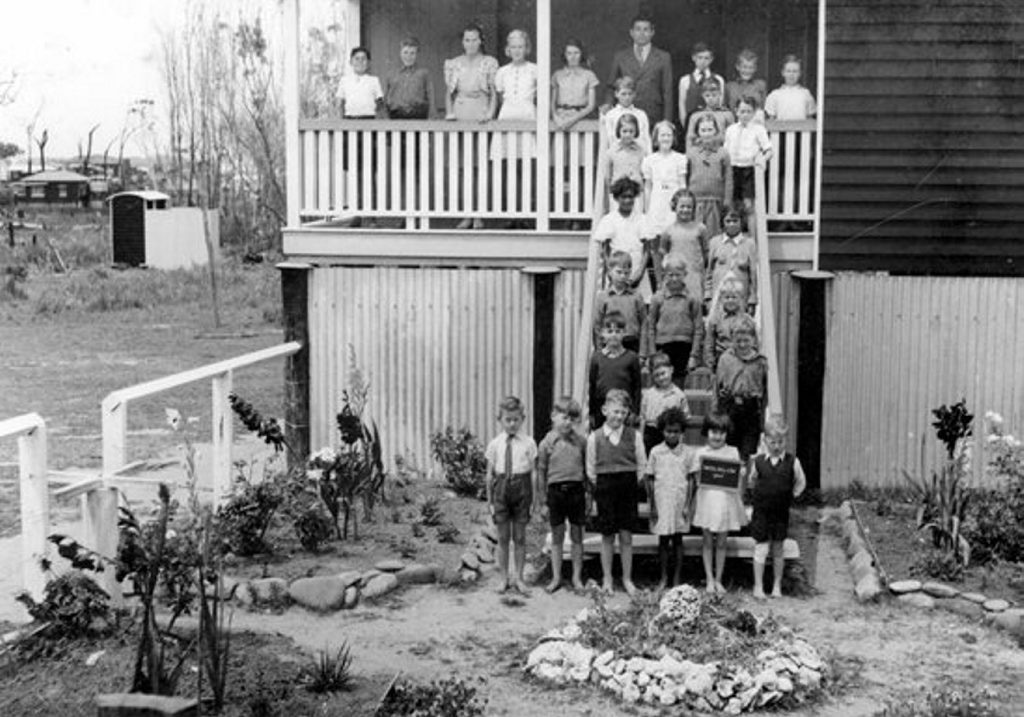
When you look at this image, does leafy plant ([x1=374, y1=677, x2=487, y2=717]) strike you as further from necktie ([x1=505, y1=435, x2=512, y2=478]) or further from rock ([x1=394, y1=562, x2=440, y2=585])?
necktie ([x1=505, y1=435, x2=512, y2=478])

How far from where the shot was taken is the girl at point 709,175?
1475 centimetres

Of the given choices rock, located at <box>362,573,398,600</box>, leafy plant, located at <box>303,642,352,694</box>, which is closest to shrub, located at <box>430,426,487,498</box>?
rock, located at <box>362,573,398,600</box>

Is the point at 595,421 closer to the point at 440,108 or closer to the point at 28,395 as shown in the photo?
the point at 440,108

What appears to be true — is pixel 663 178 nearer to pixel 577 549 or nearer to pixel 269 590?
pixel 577 549

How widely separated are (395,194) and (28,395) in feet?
29.5

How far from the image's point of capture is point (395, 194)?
16266 millimetres

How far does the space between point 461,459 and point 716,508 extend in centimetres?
420

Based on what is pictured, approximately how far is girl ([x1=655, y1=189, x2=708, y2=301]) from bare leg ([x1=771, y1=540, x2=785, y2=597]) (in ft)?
9.13

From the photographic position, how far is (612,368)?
12.8m

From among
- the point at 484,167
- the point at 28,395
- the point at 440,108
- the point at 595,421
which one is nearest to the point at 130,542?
the point at 595,421

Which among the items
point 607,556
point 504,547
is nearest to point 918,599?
point 607,556

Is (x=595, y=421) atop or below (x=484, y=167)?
below

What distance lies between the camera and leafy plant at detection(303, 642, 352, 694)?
9.24 m

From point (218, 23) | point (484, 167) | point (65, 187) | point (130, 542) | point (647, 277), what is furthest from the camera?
point (65, 187)
